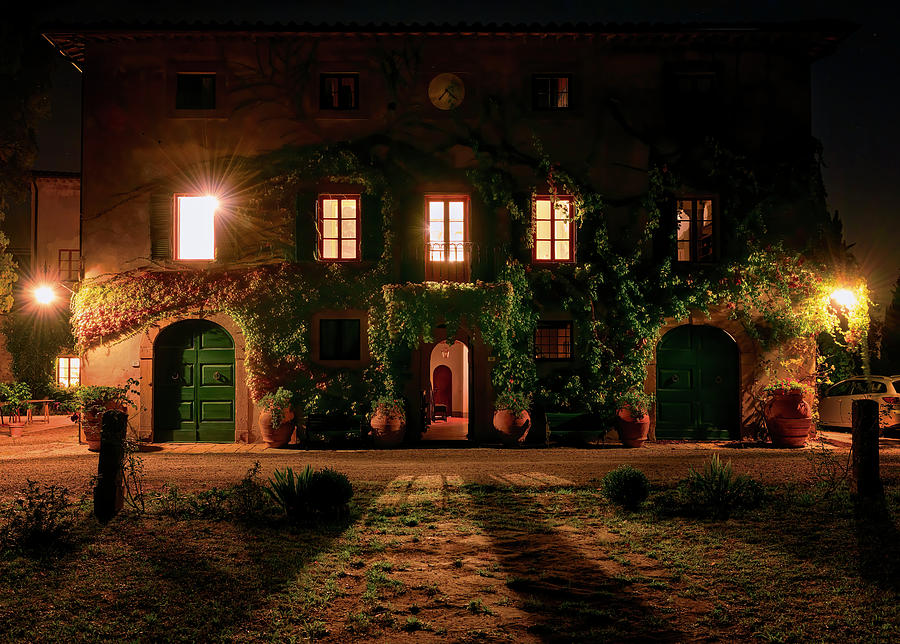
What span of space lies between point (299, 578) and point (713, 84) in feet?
48.9

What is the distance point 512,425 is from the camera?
14352 mm

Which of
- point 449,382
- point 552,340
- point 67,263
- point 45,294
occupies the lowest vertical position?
point 449,382

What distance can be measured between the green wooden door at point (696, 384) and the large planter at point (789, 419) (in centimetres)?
105

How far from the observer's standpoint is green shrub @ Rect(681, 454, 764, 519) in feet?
24.4

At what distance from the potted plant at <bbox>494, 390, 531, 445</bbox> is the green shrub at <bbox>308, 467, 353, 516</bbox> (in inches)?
296

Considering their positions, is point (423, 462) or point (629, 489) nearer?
point (629, 489)

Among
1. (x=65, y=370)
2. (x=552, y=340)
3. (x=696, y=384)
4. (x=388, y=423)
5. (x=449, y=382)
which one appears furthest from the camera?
(x=65, y=370)

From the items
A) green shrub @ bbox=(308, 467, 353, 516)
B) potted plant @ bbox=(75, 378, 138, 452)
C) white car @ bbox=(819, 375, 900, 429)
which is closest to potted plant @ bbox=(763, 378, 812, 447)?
white car @ bbox=(819, 375, 900, 429)

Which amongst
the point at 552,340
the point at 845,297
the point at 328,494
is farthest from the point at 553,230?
the point at 328,494

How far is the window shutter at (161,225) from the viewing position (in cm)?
1535

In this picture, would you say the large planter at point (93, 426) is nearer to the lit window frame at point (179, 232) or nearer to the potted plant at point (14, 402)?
the lit window frame at point (179, 232)

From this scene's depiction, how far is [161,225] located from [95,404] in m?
4.31

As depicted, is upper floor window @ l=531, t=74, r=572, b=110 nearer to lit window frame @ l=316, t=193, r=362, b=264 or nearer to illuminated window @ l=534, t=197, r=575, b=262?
illuminated window @ l=534, t=197, r=575, b=262

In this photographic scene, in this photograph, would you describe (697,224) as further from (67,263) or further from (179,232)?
(67,263)
